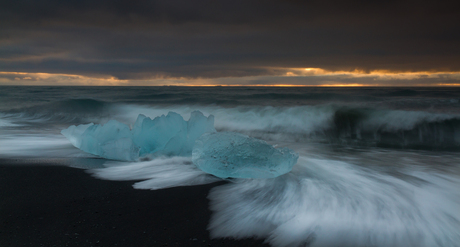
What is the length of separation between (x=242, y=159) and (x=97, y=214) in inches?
64.0

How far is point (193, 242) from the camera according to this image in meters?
1.79

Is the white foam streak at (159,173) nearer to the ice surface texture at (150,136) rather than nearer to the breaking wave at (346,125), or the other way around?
the ice surface texture at (150,136)

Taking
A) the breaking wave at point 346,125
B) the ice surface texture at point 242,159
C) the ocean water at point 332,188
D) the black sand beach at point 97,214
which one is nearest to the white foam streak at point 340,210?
the ocean water at point 332,188

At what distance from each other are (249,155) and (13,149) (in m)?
4.22

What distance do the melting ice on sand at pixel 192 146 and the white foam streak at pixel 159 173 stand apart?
0.15 meters

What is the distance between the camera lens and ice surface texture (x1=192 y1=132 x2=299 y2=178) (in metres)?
3.10

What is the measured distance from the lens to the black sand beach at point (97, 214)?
180cm

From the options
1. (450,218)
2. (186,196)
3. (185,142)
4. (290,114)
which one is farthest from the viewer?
(290,114)

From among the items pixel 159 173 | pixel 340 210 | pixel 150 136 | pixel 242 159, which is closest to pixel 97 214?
pixel 159 173

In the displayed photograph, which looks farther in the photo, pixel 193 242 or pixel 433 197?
pixel 433 197

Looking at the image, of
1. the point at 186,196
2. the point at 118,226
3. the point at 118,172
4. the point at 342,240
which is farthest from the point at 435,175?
the point at 118,172

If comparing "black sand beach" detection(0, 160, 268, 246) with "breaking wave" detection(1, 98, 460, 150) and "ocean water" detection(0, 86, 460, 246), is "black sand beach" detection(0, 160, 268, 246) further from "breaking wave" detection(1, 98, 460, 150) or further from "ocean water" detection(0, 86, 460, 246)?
"breaking wave" detection(1, 98, 460, 150)

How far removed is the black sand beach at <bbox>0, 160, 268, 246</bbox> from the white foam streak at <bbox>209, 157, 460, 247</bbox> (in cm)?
22

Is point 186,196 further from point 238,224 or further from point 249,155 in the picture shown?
point 249,155
